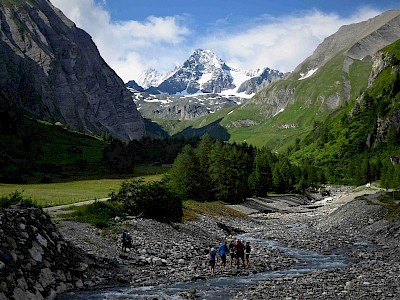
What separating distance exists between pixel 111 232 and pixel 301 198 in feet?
473

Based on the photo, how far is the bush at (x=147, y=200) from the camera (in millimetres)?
64625

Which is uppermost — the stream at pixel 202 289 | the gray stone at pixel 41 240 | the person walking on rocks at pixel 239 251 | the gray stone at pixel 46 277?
the gray stone at pixel 41 240

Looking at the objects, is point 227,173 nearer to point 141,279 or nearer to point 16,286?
point 141,279

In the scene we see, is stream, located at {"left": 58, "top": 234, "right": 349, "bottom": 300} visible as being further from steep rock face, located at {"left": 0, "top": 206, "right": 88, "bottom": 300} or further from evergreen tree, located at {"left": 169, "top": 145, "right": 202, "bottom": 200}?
evergreen tree, located at {"left": 169, "top": 145, "right": 202, "bottom": 200}

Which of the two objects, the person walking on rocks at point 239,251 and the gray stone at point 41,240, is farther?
the person walking on rocks at point 239,251

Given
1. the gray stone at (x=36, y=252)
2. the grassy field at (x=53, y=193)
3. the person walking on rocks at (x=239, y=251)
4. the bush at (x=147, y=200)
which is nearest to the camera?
the gray stone at (x=36, y=252)

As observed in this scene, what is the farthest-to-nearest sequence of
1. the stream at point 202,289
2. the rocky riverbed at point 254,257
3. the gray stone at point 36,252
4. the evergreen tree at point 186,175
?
the evergreen tree at point 186,175
the gray stone at point 36,252
the rocky riverbed at point 254,257
the stream at point 202,289

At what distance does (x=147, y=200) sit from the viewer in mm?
65875

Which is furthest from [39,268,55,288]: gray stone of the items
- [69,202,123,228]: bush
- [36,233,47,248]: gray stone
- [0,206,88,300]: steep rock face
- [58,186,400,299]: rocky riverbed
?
[69,202,123,228]: bush

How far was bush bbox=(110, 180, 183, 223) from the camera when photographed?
6462 centimetres

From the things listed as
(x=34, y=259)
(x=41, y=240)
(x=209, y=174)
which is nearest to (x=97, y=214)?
(x=41, y=240)

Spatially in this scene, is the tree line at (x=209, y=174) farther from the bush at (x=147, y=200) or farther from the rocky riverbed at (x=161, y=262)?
the rocky riverbed at (x=161, y=262)

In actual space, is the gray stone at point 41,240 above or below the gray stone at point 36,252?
above

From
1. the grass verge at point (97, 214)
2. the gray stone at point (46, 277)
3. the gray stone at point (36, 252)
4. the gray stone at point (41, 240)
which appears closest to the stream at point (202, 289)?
the gray stone at point (46, 277)
